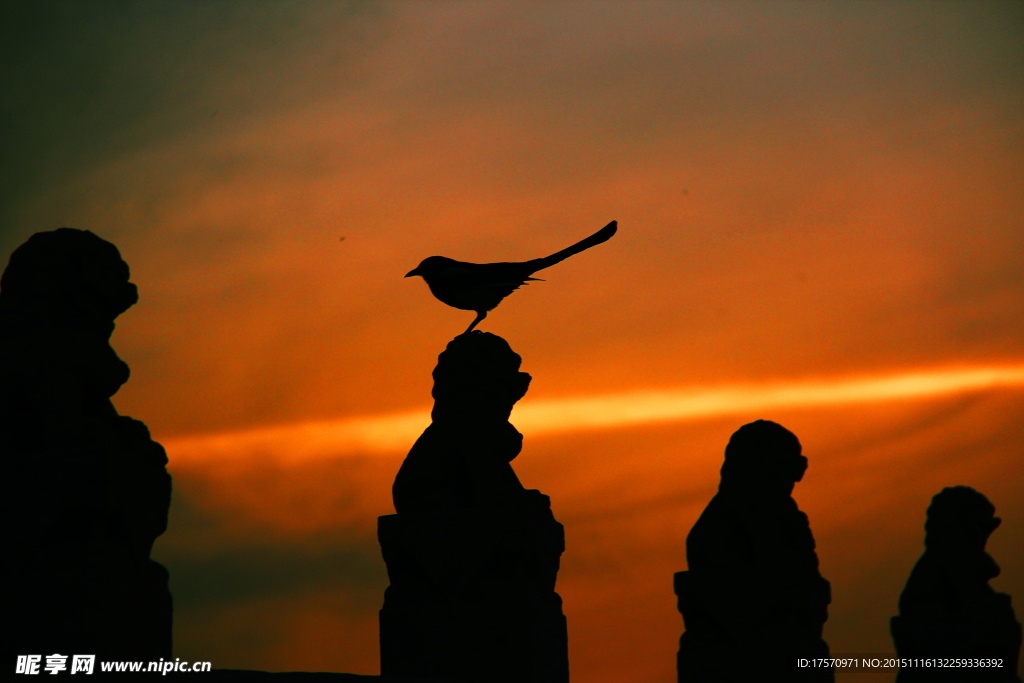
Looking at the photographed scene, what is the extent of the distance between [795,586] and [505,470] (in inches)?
162

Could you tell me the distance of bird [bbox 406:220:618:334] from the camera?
8.12 metres

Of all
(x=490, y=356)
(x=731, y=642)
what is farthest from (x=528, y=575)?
(x=731, y=642)

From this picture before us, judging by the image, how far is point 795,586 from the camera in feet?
36.2

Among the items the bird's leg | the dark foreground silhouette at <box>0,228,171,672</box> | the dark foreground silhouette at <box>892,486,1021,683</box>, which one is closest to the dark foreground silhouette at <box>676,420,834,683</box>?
the dark foreground silhouette at <box>892,486,1021,683</box>

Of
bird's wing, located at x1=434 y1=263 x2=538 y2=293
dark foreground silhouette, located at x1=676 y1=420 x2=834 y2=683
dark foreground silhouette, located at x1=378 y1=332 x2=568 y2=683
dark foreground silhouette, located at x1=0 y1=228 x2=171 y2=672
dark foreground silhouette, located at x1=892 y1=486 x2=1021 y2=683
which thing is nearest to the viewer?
dark foreground silhouette, located at x1=0 y1=228 x2=171 y2=672

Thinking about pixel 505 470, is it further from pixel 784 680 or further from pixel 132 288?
pixel 784 680

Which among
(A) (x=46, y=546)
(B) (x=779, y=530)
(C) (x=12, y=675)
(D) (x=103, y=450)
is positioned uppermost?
(B) (x=779, y=530)

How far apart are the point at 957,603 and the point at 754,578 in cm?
347

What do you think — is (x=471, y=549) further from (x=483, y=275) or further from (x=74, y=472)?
(x=74, y=472)

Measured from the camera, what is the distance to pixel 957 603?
13.1 m

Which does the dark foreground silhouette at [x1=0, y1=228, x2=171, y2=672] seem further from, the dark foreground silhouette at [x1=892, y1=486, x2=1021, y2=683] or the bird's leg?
the dark foreground silhouette at [x1=892, y1=486, x2=1021, y2=683]

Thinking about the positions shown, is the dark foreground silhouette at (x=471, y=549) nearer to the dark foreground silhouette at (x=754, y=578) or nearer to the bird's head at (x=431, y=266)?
the bird's head at (x=431, y=266)

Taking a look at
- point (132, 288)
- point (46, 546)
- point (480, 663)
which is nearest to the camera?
point (46, 546)

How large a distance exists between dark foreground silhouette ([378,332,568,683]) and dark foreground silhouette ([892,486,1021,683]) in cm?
635
